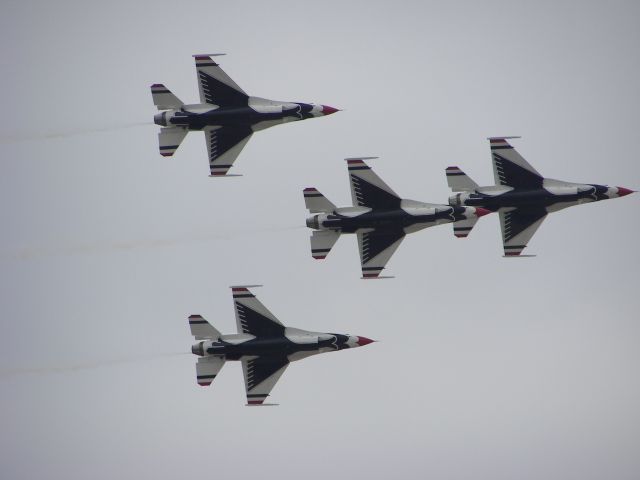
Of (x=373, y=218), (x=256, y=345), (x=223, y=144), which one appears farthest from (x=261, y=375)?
(x=223, y=144)

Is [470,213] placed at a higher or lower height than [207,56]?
lower

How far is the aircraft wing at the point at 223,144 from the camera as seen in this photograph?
104812 millimetres

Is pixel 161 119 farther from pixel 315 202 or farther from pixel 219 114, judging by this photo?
pixel 315 202

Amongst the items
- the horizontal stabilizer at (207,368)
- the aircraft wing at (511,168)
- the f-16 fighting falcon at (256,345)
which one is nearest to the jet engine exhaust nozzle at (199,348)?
the f-16 fighting falcon at (256,345)

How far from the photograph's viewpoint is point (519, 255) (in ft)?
351

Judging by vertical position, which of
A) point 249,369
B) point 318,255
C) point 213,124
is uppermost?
point 213,124

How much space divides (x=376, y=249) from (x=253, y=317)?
836 centimetres

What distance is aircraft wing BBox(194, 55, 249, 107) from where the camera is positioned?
342 ft

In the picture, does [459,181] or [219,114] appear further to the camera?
[459,181]

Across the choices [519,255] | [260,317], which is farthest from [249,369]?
[519,255]

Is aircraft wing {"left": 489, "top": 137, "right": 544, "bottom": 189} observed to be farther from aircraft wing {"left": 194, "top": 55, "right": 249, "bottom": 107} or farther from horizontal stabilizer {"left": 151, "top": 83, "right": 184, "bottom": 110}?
horizontal stabilizer {"left": 151, "top": 83, "right": 184, "bottom": 110}

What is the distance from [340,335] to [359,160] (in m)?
10.3

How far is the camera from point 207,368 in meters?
102

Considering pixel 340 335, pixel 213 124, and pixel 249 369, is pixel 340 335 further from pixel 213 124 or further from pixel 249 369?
pixel 213 124
